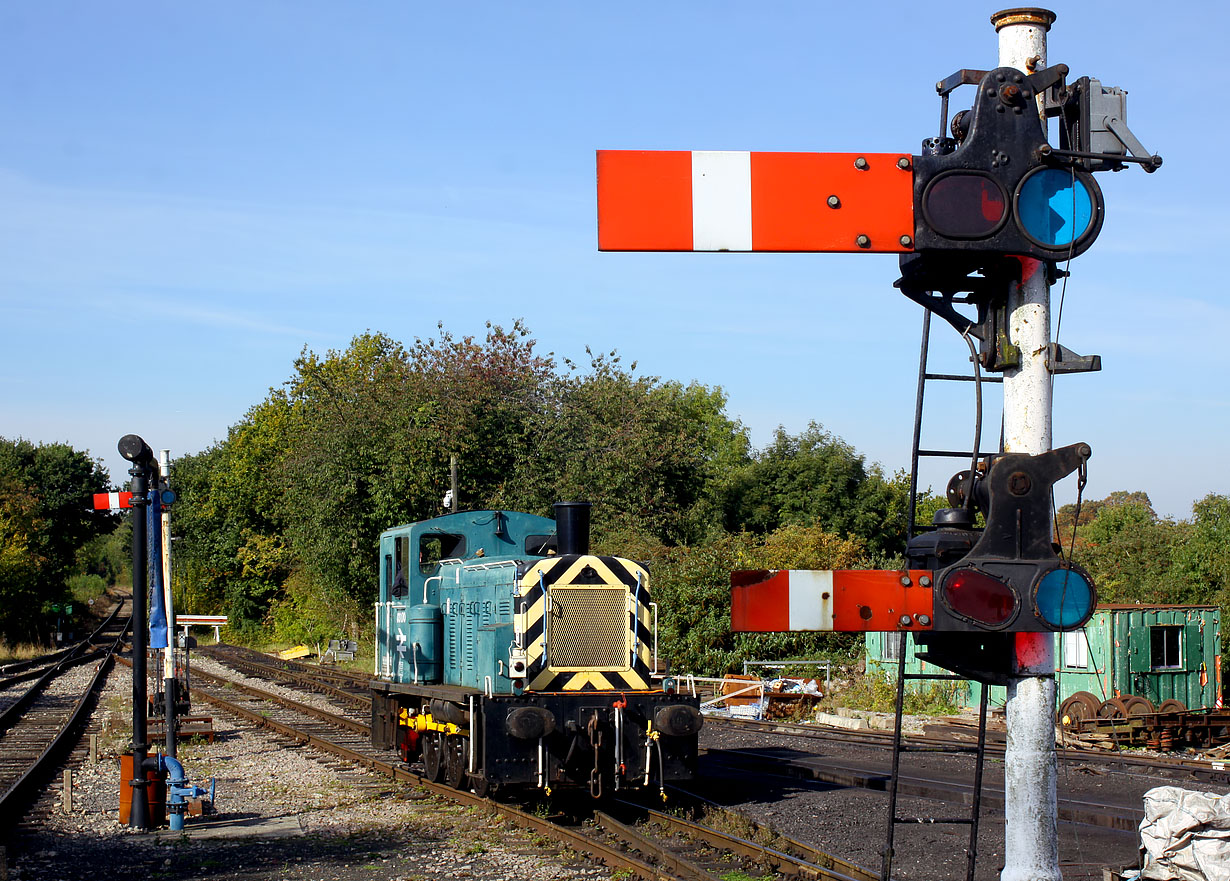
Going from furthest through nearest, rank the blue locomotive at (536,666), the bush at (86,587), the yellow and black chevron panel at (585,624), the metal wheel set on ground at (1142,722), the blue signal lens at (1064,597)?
the bush at (86,587)
the metal wheel set on ground at (1142,722)
the yellow and black chevron panel at (585,624)
the blue locomotive at (536,666)
the blue signal lens at (1064,597)

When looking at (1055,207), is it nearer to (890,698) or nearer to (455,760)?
(455,760)

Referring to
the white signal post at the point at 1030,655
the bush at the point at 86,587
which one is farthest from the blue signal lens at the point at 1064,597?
the bush at the point at 86,587

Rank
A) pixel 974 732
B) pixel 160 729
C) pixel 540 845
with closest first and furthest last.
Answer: pixel 540 845
pixel 974 732
pixel 160 729

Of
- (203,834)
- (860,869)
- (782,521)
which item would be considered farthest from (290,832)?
(782,521)

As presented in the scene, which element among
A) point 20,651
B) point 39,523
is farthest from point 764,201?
point 39,523

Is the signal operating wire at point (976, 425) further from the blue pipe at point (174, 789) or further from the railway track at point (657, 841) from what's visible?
the blue pipe at point (174, 789)

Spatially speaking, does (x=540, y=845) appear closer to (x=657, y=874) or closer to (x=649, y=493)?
(x=657, y=874)

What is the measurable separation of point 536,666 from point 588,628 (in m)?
0.66

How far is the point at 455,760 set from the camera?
1234cm

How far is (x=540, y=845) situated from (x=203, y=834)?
3441 millimetres

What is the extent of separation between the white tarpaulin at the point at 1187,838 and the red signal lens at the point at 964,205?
3.73 m

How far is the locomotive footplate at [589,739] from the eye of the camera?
414 inches

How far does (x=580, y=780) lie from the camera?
10711 millimetres

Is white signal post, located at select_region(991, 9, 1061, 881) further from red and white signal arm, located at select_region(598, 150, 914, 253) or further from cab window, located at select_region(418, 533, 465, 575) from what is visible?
cab window, located at select_region(418, 533, 465, 575)
